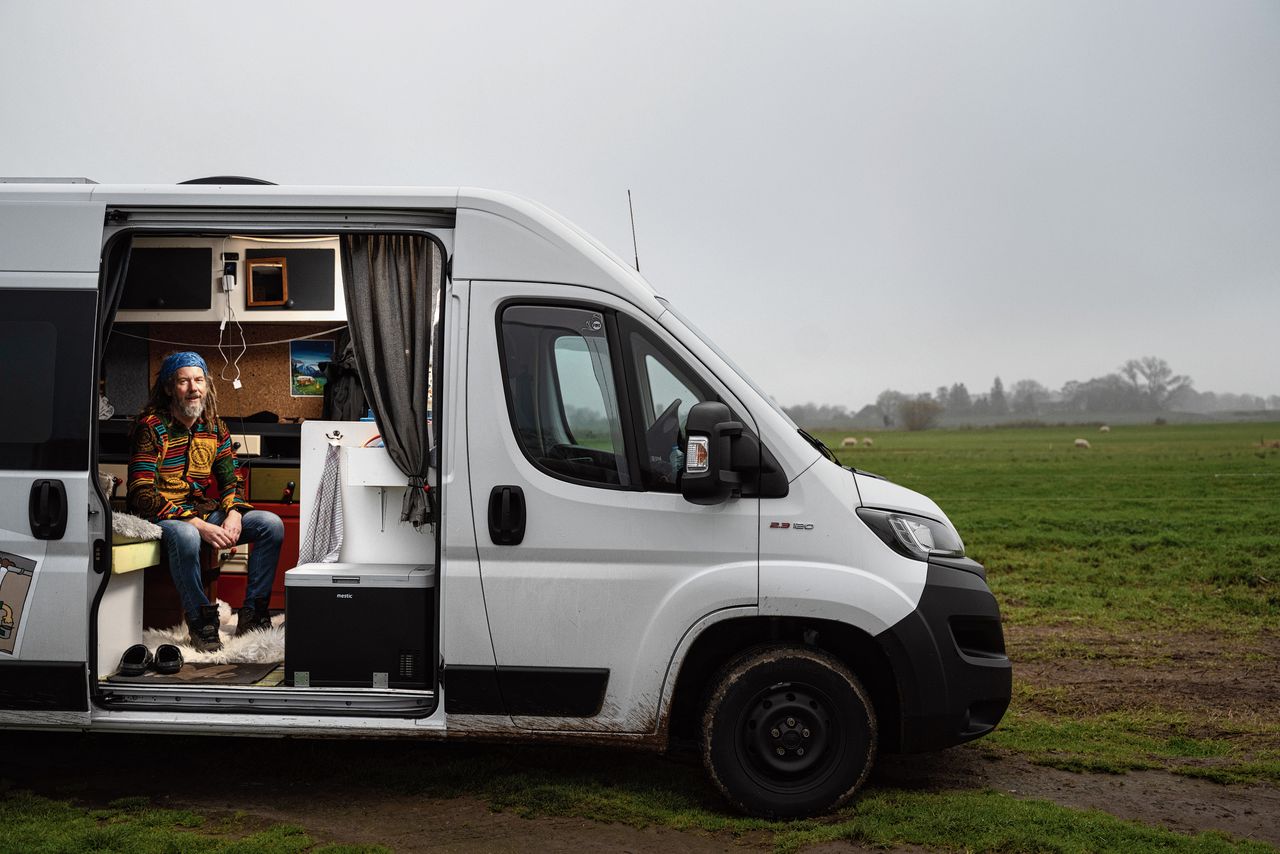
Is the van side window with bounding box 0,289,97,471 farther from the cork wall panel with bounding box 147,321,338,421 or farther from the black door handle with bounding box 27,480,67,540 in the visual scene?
the cork wall panel with bounding box 147,321,338,421

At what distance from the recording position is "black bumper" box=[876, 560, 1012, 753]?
450 centimetres

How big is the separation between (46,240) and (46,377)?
630 mm

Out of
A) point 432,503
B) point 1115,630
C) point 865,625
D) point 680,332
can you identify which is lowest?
point 1115,630

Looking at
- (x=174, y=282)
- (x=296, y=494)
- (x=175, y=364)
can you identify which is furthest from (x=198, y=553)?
(x=174, y=282)

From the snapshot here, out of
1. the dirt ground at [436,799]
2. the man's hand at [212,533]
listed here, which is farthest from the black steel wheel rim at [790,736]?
the man's hand at [212,533]

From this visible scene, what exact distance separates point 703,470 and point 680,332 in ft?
2.20

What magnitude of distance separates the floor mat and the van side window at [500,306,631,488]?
204 centimetres

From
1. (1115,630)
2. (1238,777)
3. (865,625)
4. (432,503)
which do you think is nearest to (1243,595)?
(1115,630)

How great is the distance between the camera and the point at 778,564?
451 centimetres

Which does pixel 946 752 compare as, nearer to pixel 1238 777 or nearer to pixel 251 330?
pixel 1238 777

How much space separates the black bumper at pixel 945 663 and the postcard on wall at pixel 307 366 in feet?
17.8

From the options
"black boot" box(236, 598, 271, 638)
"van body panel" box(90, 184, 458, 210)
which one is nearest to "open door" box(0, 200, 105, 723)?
"van body panel" box(90, 184, 458, 210)

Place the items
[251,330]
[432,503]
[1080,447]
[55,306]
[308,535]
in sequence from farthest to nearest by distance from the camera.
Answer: [1080,447], [251,330], [308,535], [432,503], [55,306]

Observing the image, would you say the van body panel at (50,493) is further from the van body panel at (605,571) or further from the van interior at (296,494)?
the van body panel at (605,571)
